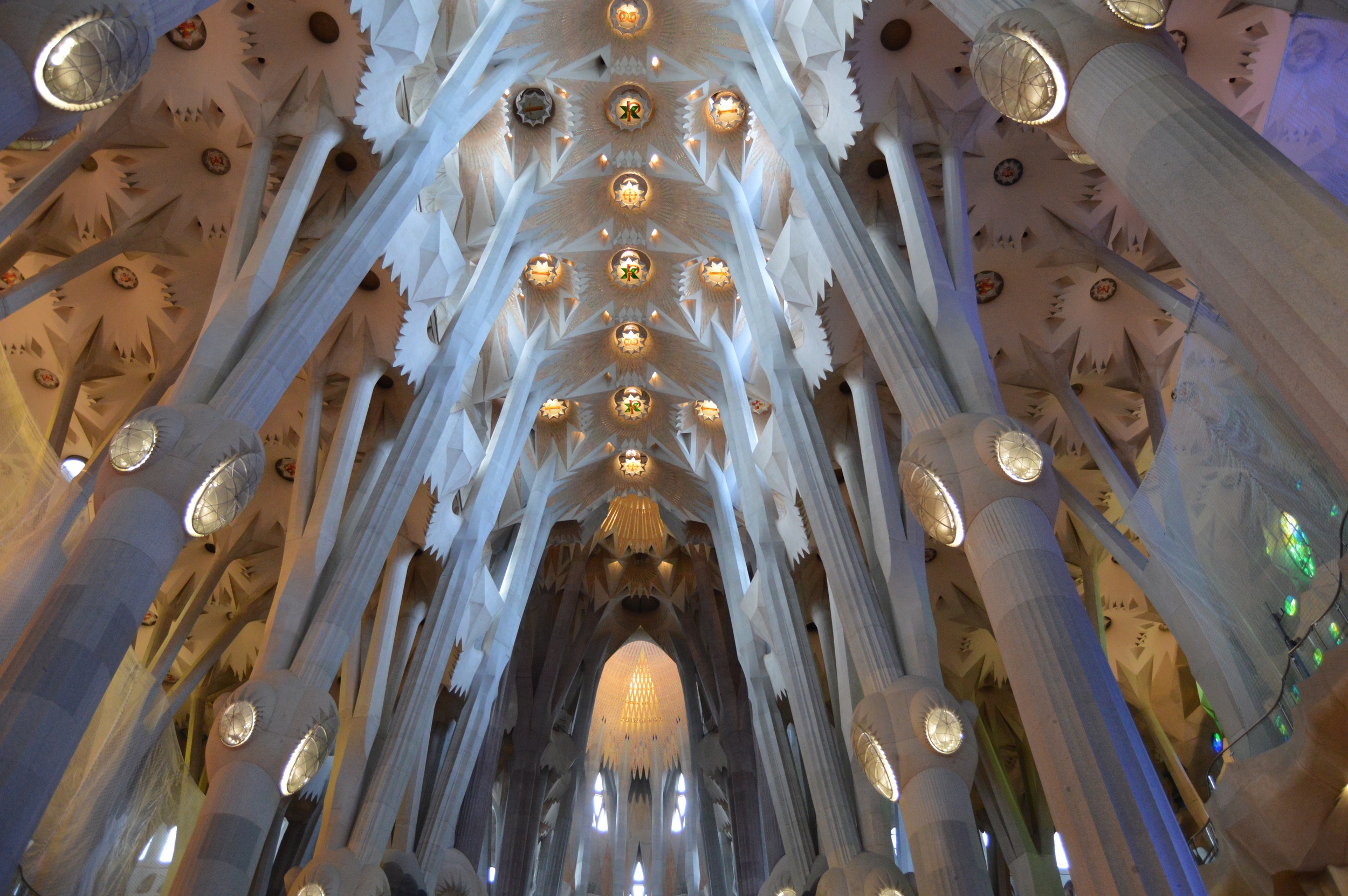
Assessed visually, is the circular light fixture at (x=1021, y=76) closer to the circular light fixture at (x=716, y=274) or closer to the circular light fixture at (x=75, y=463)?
the circular light fixture at (x=716, y=274)

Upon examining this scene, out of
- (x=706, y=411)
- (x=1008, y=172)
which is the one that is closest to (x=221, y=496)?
(x=1008, y=172)

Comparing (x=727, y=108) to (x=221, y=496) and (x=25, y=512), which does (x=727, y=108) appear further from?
(x=25, y=512)

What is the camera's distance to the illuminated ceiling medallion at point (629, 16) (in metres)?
16.2

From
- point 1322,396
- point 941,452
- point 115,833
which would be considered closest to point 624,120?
point 941,452

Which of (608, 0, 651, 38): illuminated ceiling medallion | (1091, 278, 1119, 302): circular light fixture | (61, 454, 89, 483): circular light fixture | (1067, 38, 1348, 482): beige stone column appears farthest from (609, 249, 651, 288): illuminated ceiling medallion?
(1067, 38, 1348, 482): beige stone column

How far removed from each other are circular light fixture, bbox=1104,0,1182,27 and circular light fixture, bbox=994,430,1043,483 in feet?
9.58

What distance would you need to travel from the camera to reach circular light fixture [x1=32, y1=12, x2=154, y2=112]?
18.4ft

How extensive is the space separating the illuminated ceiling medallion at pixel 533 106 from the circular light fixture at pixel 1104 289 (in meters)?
9.84

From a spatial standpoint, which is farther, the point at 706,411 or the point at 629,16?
the point at 706,411

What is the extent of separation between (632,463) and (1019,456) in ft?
52.5

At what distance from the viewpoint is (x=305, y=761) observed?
368 inches

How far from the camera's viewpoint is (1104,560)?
16641 mm

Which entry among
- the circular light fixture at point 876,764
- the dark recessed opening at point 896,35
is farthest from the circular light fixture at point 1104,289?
the circular light fixture at point 876,764

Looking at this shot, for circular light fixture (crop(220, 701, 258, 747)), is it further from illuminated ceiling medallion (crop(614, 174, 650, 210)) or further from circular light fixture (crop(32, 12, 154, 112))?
illuminated ceiling medallion (crop(614, 174, 650, 210))
